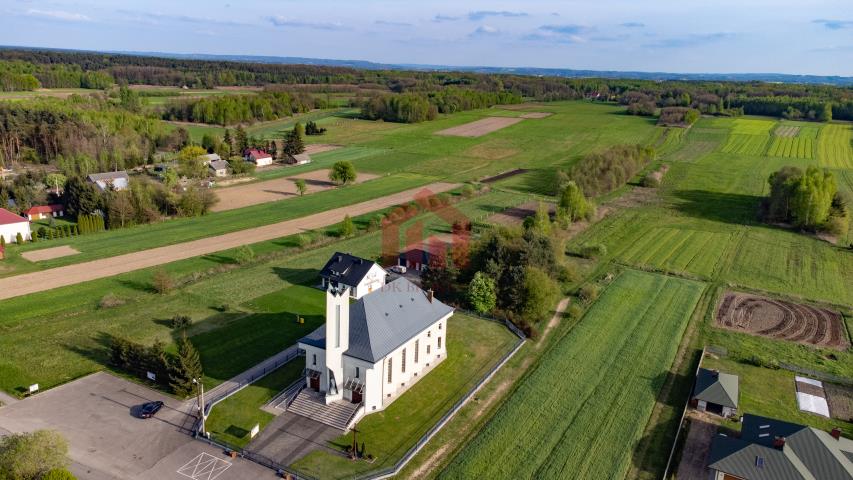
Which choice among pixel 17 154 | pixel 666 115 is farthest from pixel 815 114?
pixel 17 154

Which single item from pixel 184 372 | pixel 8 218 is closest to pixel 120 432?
pixel 184 372

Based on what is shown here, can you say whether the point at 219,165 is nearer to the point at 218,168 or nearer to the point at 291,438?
the point at 218,168

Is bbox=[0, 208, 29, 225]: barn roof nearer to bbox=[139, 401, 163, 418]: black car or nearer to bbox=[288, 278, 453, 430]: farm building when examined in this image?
bbox=[139, 401, 163, 418]: black car

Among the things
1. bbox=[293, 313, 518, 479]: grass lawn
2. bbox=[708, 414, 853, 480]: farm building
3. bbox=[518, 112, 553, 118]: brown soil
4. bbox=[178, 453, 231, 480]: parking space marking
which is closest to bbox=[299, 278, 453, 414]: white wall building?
bbox=[293, 313, 518, 479]: grass lawn

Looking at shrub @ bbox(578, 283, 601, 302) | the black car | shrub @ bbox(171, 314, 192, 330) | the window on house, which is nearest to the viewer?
the black car

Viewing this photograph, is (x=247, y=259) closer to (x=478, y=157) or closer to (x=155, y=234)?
(x=155, y=234)

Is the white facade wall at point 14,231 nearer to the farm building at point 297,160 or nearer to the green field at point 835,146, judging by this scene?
the farm building at point 297,160
